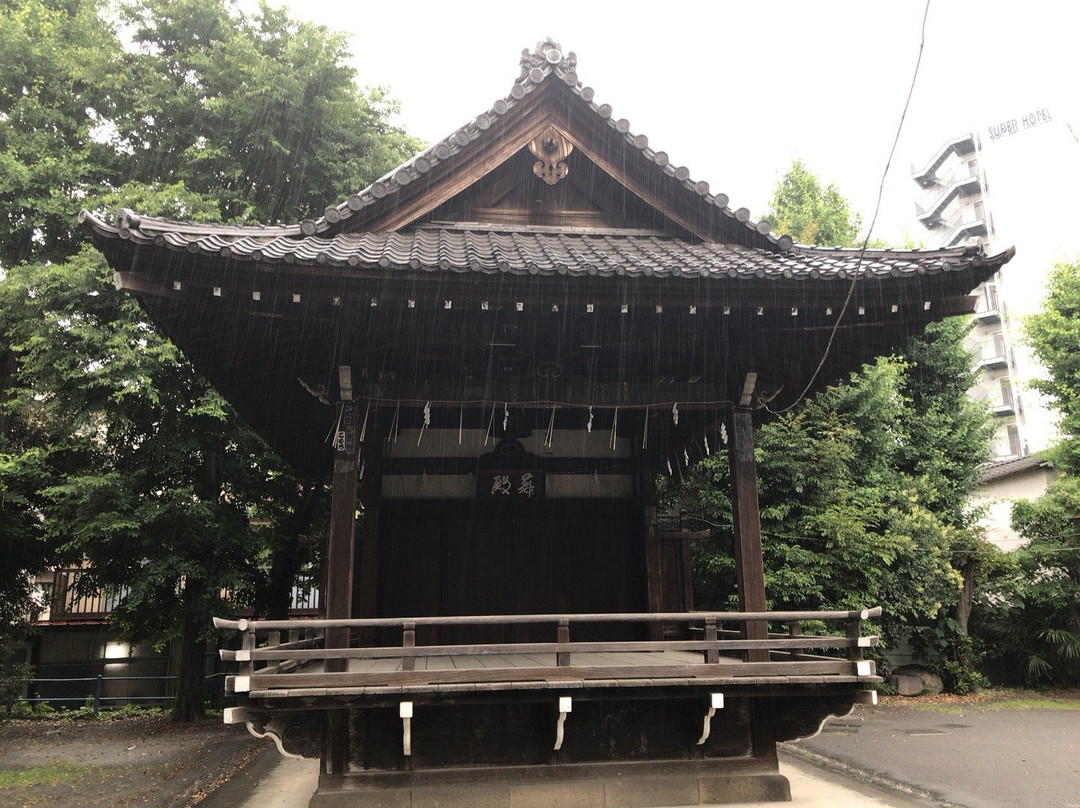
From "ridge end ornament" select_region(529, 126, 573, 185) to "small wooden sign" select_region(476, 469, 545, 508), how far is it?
3.69 meters

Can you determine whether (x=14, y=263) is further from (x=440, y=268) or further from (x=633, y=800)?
(x=633, y=800)

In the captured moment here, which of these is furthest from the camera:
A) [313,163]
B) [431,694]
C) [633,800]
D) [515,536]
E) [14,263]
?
[313,163]

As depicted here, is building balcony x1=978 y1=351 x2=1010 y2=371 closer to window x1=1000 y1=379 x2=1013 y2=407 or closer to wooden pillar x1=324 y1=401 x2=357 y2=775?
window x1=1000 y1=379 x2=1013 y2=407

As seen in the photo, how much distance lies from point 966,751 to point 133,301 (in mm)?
15712

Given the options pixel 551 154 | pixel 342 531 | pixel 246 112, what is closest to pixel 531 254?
pixel 551 154

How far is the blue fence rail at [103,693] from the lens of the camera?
15461 mm

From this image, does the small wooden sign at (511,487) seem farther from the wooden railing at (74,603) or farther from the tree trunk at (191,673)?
the wooden railing at (74,603)

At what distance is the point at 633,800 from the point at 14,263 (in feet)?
53.5

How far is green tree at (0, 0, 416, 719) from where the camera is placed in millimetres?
13586

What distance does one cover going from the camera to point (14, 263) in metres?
15.6

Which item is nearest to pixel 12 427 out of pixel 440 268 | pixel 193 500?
pixel 193 500

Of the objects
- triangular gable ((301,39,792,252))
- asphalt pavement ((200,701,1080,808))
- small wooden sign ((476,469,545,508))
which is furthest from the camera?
small wooden sign ((476,469,545,508))

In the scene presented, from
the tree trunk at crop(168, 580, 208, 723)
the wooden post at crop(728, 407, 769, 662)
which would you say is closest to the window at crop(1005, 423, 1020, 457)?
the wooden post at crop(728, 407, 769, 662)

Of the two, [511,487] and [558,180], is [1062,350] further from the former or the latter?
[558,180]
